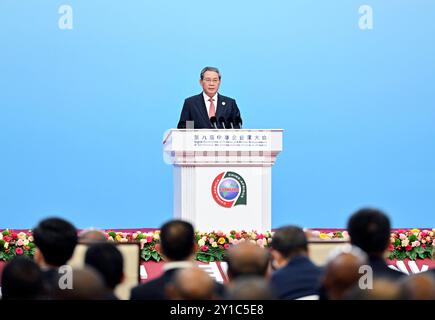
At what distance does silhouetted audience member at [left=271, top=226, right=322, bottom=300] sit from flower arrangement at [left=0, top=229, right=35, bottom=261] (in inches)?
136

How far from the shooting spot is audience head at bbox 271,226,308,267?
2961 millimetres

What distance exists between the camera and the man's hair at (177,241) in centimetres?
287

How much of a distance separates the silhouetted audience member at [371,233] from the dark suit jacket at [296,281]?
0.18 m

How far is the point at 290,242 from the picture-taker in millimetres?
2959

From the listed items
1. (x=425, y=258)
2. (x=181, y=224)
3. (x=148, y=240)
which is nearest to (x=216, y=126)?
(x=148, y=240)

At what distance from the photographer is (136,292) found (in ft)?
8.58

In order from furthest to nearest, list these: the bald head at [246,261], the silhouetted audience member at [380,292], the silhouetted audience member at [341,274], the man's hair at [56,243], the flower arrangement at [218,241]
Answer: the flower arrangement at [218,241] < the man's hair at [56,243] < the bald head at [246,261] < the silhouetted audience member at [341,274] < the silhouetted audience member at [380,292]

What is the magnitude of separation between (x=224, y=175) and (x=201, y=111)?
841mm

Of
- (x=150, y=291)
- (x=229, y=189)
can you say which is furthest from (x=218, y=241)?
(x=150, y=291)

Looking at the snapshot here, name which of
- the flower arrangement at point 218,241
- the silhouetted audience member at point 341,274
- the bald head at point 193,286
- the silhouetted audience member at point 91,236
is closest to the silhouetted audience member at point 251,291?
the bald head at point 193,286

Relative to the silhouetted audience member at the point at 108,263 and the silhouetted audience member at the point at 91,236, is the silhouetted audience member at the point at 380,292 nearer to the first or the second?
the silhouetted audience member at the point at 108,263

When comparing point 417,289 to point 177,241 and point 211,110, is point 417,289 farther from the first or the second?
point 211,110
